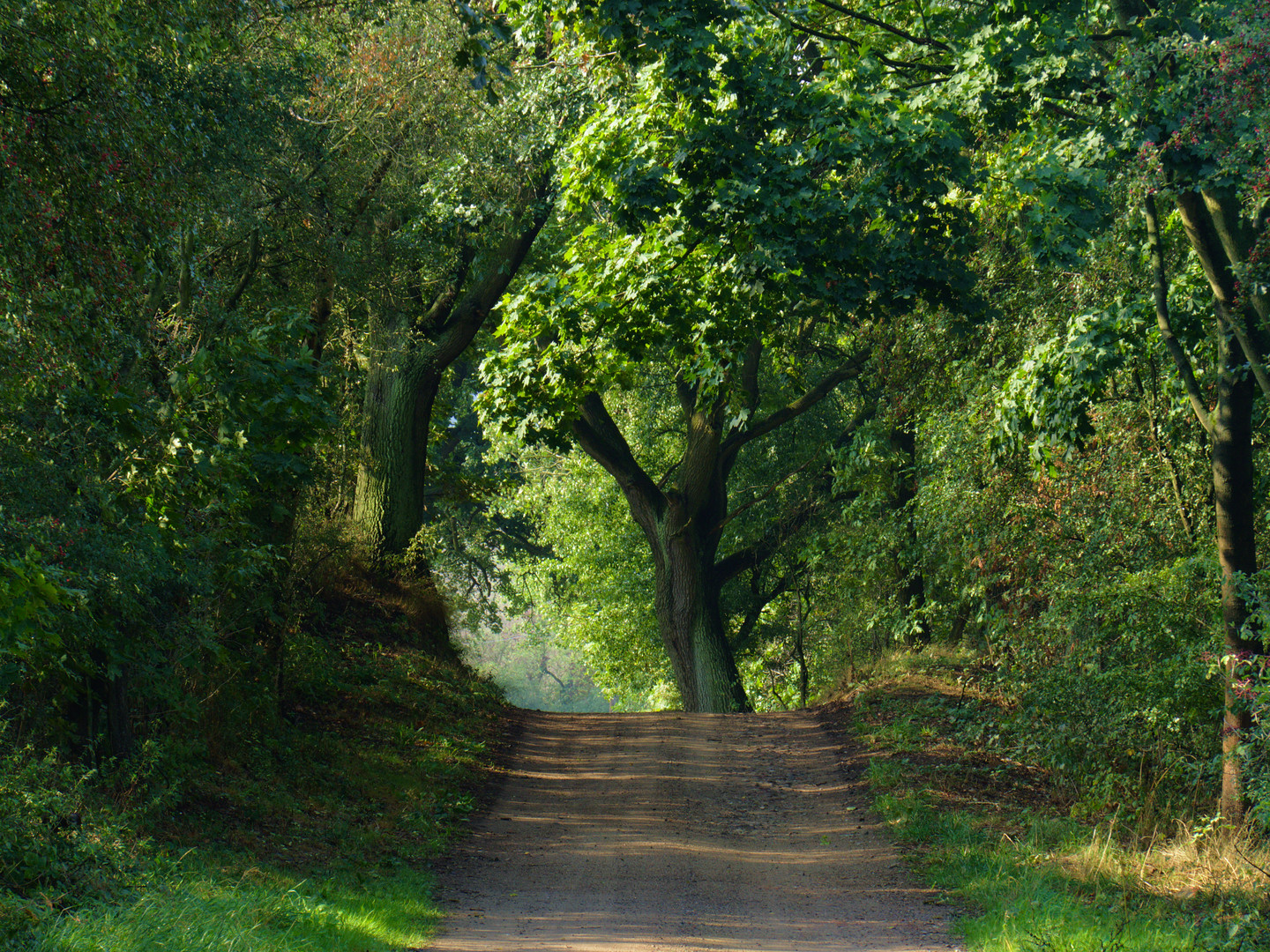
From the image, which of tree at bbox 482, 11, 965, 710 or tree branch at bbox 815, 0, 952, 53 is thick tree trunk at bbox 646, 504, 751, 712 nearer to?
tree at bbox 482, 11, 965, 710

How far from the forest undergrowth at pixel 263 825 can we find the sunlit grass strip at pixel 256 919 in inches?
0.6

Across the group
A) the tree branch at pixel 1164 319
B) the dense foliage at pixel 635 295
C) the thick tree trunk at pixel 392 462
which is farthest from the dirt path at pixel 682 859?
the tree branch at pixel 1164 319

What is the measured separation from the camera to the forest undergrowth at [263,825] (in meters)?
5.54

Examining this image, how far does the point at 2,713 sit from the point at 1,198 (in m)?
3.50

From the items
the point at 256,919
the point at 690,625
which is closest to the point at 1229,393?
the point at 256,919

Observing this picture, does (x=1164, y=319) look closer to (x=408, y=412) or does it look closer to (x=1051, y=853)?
(x=1051, y=853)

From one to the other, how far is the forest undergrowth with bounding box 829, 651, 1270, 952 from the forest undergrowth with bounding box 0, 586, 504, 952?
3.92 meters

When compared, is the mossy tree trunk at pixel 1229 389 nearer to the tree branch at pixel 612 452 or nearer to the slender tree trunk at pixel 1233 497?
the slender tree trunk at pixel 1233 497

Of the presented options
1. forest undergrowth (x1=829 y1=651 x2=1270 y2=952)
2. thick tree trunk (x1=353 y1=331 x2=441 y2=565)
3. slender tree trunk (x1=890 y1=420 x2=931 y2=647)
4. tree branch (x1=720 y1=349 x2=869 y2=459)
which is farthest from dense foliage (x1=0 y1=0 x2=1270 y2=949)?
tree branch (x1=720 y1=349 x2=869 y2=459)

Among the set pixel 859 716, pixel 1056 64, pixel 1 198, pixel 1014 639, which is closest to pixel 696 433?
pixel 859 716

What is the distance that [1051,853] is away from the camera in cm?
802

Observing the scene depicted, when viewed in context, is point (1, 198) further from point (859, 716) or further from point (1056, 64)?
point (859, 716)

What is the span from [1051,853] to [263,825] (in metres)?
6.15

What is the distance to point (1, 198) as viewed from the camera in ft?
18.0
